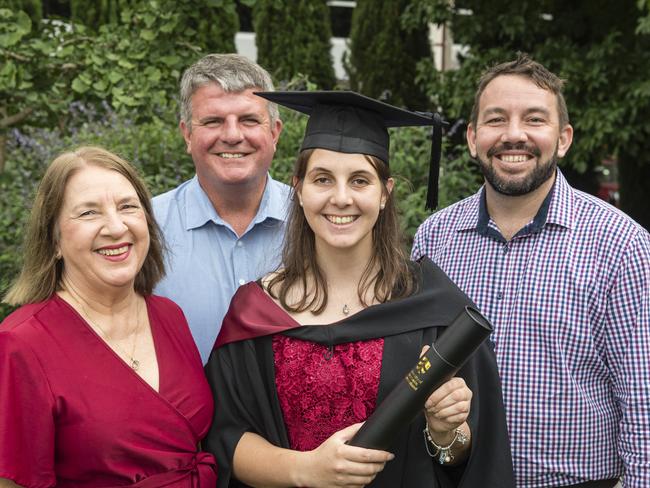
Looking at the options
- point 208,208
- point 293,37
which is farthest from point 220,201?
point 293,37

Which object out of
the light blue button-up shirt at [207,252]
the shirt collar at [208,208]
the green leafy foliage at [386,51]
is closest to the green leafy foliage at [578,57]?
the green leafy foliage at [386,51]

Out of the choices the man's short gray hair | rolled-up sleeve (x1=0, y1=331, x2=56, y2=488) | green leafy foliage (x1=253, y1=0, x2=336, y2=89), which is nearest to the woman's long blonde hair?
rolled-up sleeve (x1=0, y1=331, x2=56, y2=488)

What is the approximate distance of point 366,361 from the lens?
245cm

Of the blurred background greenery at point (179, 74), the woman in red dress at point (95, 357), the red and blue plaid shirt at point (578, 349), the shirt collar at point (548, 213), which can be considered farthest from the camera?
the blurred background greenery at point (179, 74)

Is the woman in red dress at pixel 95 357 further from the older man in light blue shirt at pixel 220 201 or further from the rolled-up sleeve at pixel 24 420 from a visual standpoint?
the older man in light blue shirt at pixel 220 201

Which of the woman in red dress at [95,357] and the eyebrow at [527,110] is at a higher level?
the eyebrow at [527,110]

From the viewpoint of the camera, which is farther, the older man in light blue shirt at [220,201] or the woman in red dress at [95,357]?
the older man in light blue shirt at [220,201]

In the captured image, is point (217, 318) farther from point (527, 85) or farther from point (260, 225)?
point (527, 85)

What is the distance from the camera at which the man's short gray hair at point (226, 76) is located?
10.5ft

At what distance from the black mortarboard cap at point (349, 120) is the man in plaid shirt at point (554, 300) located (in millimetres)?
438

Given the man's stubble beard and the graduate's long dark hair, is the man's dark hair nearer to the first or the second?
the man's stubble beard

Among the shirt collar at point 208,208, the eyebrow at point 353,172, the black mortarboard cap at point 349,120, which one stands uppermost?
the black mortarboard cap at point 349,120

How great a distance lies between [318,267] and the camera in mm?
2689

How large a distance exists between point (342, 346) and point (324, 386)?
0.13 metres
